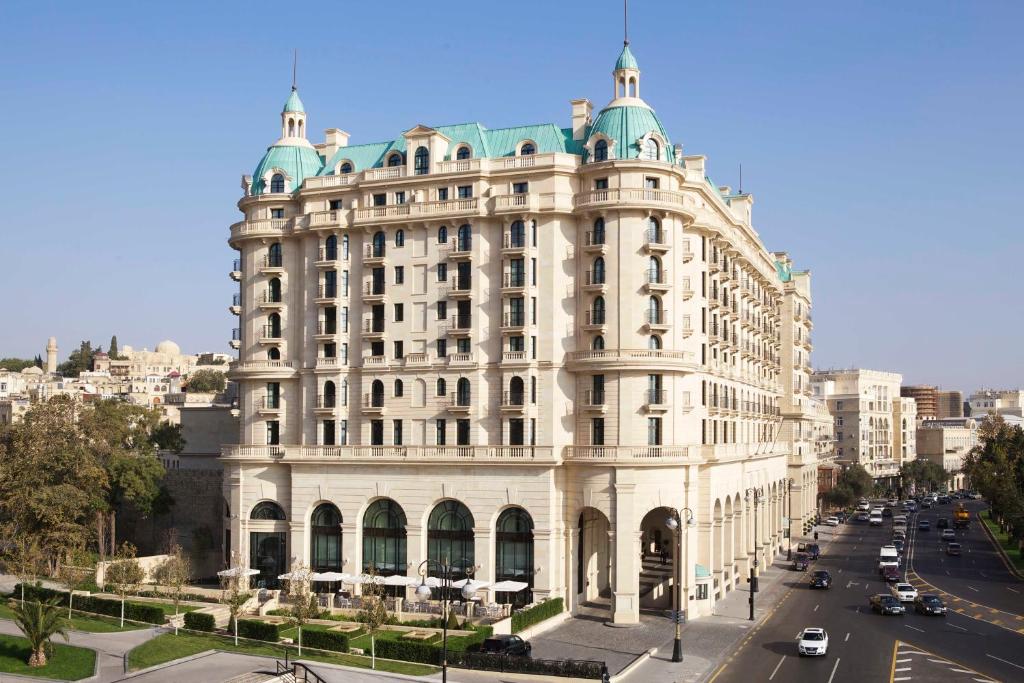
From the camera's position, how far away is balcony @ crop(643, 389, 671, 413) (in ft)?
237

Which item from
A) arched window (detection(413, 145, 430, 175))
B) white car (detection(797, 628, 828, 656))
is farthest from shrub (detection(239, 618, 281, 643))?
arched window (detection(413, 145, 430, 175))

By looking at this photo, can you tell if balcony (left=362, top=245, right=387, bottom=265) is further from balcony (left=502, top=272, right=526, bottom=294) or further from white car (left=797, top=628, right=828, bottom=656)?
white car (left=797, top=628, right=828, bottom=656)

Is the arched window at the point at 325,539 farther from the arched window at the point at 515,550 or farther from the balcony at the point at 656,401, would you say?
the balcony at the point at 656,401

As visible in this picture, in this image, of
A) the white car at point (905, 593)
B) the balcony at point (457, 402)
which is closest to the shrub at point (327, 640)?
the balcony at point (457, 402)

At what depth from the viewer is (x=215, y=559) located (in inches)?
3593

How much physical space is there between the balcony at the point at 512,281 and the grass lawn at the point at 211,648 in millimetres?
29358

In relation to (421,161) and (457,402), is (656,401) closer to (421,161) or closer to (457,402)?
(457,402)

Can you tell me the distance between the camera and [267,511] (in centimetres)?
8119

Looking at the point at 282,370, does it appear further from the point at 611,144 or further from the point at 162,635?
the point at 611,144

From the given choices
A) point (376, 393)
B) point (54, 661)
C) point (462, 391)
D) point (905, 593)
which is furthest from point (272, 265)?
point (905, 593)

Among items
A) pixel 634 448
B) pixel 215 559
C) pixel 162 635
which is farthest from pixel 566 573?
pixel 215 559

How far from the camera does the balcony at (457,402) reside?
76000 millimetres

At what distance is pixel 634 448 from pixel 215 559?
1685 inches

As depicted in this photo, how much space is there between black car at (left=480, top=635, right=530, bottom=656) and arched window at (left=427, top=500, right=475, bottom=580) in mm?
16577
